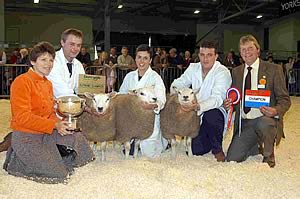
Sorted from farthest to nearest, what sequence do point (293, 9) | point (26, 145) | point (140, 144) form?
point (293, 9), point (140, 144), point (26, 145)

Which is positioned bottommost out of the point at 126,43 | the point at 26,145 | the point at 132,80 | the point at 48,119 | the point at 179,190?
the point at 179,190

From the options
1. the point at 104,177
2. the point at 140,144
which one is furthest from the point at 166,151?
the point at 104,177

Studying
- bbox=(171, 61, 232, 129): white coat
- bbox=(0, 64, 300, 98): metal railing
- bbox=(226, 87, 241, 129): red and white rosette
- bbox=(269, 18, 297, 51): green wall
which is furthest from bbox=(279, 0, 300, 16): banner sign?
bbox=(226, 87, 241, 129): red and white rosette

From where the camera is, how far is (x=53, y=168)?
3.26 meters

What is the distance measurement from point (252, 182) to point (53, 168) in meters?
1.53

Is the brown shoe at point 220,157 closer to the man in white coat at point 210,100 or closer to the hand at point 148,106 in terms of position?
the man in white coat at point 210,100

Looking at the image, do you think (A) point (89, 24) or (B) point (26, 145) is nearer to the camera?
(B) point (26, 145)

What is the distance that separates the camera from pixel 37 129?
3217 millimetres

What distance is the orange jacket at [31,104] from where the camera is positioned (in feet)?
10.4

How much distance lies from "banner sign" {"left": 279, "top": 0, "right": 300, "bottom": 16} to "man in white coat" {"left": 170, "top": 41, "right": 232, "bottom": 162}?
12.9 m

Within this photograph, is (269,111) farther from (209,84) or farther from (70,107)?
(70,107)

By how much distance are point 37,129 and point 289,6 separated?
606 inches

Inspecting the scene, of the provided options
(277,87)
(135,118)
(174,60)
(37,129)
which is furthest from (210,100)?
(174,60)

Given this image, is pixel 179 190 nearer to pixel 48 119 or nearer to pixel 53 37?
pixel 48 119
